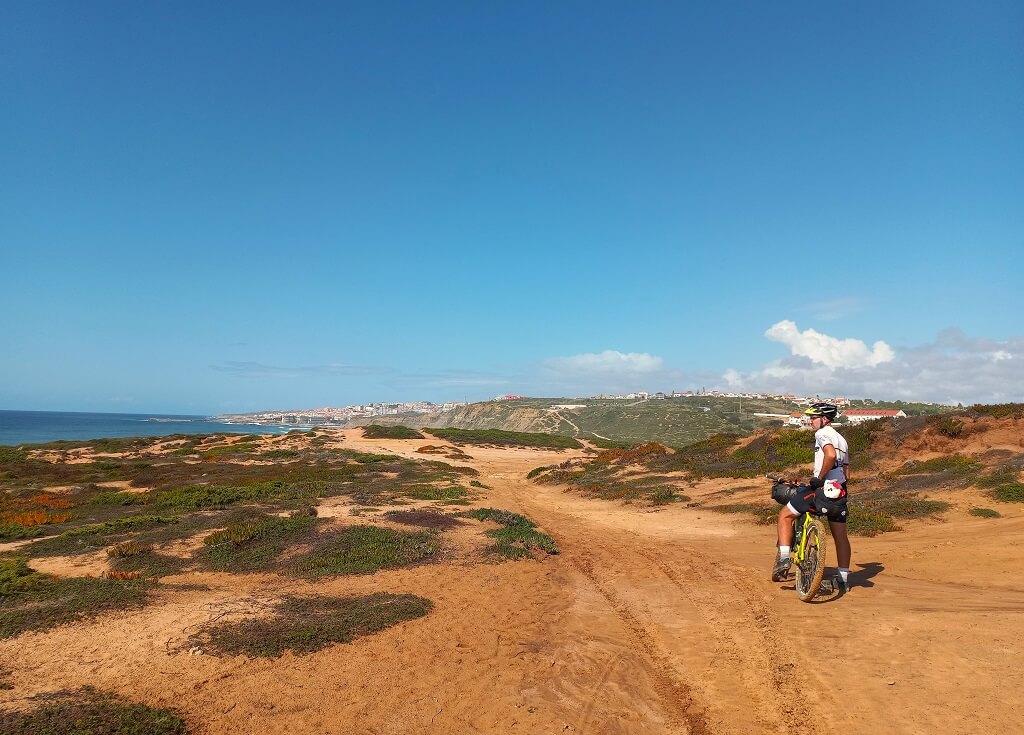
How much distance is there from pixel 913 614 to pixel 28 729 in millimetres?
9142

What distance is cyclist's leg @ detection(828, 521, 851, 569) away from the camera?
737 cm

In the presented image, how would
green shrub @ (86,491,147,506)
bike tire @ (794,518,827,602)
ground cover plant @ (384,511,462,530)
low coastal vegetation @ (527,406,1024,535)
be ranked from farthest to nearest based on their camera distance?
green shrub @ (86,491,147,506) < low coastal vegetation @ (527,406,1024,535) < ground cover plant @ (384,511,462,530) < bike tire @ (794,518,827,602)

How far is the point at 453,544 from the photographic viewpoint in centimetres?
1147

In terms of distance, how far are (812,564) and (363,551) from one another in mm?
8104

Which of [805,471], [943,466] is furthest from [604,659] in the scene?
[943,466]

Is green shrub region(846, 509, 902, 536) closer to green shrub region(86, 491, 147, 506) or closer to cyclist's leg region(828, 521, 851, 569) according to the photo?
cyclist's leg region(828, 521, 851, 569)

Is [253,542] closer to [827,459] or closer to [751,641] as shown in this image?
[751,641]

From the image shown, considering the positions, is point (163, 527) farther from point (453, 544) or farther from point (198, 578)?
point (453, 544)

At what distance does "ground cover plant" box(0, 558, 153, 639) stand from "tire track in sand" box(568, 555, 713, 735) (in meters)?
6.61

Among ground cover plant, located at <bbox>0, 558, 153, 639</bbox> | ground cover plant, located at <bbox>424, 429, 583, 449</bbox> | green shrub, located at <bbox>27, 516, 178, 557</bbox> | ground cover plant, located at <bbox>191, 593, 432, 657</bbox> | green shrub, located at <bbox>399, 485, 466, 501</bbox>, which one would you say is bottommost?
ground cover plant, located at <bbox>424, 429, 583, 449</bbox>

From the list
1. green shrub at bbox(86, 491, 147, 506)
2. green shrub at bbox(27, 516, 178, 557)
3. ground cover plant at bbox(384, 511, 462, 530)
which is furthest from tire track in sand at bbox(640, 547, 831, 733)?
green shrub at bbox(86, 491, 147, 506)

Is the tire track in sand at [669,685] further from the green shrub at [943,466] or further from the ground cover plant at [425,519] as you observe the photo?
the green shrub at [943,466]

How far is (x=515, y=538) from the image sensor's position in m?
12.1

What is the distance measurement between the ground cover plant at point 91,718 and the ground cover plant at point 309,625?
120 cm
